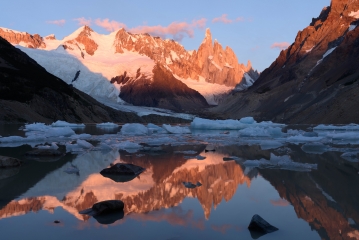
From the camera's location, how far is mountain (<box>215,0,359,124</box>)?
6072 cm

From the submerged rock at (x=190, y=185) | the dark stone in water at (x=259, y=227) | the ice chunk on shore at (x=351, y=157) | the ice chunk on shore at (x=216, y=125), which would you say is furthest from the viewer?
the ice chunk on shore at (x=216, y=125)

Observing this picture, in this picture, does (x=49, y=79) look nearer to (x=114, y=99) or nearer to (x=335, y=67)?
(x=335, y=67)

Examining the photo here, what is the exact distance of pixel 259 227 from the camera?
6.45 m

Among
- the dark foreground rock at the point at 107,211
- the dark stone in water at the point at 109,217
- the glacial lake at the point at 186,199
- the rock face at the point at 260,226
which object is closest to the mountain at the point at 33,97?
the glacial lake at the point at 186,199

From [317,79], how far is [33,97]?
2317 inches

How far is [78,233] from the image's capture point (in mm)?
6227

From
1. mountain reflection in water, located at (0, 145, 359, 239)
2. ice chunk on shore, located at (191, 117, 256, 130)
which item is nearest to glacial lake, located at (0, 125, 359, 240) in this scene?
mountain reflection in water, located at (0, 145, 359, 239)

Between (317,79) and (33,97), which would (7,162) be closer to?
(33,97)

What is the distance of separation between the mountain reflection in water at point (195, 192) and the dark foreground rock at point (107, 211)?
170 millimetres

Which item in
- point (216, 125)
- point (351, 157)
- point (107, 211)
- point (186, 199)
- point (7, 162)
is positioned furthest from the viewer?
point (216, 125)

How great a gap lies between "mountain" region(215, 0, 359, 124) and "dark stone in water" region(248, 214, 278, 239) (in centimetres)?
4892

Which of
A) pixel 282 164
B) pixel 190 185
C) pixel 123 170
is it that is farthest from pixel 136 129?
pixel 190 185

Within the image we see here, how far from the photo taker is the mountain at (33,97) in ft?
189

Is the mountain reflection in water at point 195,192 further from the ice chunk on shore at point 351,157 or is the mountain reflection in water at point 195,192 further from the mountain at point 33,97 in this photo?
the mountain at point 33,97
